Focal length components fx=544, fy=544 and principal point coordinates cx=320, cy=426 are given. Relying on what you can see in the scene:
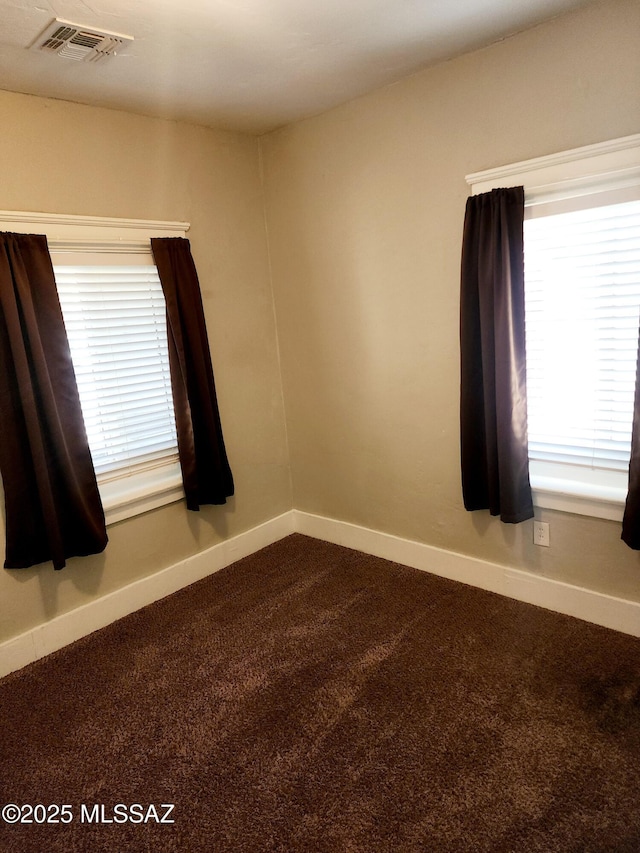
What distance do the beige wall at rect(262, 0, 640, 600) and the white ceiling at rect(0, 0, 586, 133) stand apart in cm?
17

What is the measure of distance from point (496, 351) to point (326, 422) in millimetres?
1312

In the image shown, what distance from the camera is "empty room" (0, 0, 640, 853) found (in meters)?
1.83

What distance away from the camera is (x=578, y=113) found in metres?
2.17

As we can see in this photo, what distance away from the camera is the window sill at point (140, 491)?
284 cm

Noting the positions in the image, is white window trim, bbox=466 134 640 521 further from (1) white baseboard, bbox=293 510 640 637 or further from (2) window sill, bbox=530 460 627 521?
(1) white baseboard, bbox=293 510 640 637

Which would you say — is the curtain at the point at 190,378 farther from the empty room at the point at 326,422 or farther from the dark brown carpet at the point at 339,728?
the dark brown carpet at the point at 339,728

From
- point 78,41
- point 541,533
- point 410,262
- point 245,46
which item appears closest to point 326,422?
point 410,262

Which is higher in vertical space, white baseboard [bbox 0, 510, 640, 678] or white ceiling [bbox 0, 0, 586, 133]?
white ceiling [bbox 0, 0, 586, 133]

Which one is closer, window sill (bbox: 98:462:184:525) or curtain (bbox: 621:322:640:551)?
curtain (bbox: 621:322:640:551)

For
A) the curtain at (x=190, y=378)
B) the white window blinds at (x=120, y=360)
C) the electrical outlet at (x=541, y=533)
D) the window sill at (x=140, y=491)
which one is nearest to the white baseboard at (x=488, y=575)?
the electrical outlet at (x=541, y=533)

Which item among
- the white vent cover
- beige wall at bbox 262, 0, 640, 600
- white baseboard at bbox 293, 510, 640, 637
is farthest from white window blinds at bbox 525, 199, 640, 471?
the white vent cover

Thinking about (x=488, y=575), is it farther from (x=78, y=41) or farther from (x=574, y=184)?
(x=78, y=41)

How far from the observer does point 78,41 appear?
6.50 feet

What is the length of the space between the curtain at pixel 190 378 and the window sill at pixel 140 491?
0.31ft
